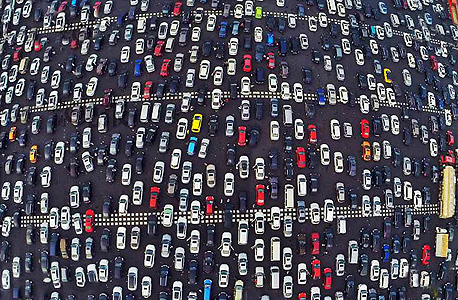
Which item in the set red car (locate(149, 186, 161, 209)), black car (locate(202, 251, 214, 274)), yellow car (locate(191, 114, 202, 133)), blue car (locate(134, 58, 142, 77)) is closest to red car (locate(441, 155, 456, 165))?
yellow car (locate(191, 114, 202, 133))

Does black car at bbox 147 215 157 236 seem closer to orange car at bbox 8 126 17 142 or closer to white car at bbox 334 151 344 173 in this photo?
orange car at bbox 8 126 17 142

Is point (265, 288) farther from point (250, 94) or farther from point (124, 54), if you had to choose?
point (124, 54)

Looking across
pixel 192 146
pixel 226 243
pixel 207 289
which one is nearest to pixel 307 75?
pixel 192 146

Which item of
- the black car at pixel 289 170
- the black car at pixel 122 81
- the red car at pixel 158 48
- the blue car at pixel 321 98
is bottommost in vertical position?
the black car at pixel 289 170

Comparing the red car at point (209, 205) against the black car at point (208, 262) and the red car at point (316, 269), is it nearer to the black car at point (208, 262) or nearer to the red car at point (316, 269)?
the black car at point (208, 262)

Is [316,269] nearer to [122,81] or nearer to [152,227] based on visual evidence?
[152,227]

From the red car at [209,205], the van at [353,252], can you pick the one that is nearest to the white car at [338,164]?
the van at [353,252]

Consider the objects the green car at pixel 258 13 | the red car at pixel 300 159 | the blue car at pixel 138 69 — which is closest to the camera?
the red car at pixel 300 159
